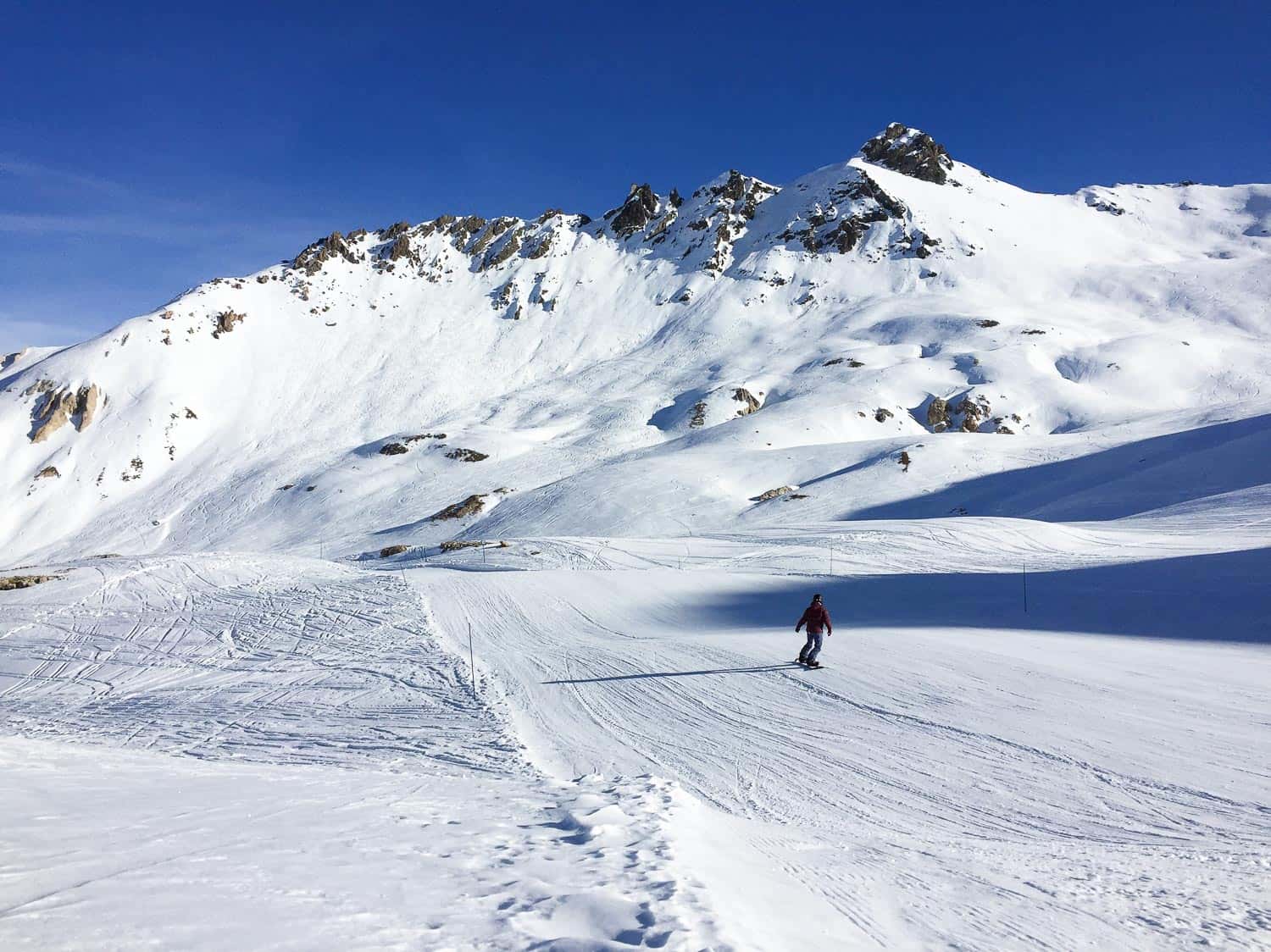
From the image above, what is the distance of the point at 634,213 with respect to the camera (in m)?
119

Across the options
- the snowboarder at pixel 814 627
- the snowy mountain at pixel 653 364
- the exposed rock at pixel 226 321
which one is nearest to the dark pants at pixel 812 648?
the snowboarder at pixel 814 627

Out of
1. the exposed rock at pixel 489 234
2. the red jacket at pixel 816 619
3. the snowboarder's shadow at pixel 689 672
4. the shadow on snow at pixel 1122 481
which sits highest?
the exposed rock at pixel 489 234

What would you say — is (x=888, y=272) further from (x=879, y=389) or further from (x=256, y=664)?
(x=256, y=664)

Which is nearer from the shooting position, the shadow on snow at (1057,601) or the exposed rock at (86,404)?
the shadow on snow at (1057,601)

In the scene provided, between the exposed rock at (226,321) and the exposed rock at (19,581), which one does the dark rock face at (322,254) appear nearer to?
the exposed rock at (226,321)

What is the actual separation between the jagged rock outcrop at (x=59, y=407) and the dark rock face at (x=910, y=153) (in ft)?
379

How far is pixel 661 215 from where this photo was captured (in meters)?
120

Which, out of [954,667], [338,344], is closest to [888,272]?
[338,344]

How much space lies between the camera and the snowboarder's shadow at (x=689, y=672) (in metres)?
13.2

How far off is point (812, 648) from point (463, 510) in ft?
121

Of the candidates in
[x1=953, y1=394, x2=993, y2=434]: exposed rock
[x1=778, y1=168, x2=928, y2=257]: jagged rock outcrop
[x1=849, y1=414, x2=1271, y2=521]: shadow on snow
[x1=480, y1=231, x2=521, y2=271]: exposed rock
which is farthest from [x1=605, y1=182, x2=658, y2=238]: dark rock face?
[x1=849, y1=414, x2=1271, y2=521]: shadow on snow

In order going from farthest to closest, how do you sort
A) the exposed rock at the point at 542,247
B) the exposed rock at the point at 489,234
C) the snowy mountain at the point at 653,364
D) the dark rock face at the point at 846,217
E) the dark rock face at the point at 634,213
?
1. the dark rock face at the point at 634,213
2. the exposed rock at the point at 489,234
3. the exposed rock at the point at 542,247
4. the dark rock face at the point at 846,217
5. the snowy mountain at the point at 653,364

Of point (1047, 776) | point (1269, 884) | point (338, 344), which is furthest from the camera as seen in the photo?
point (338, 344)

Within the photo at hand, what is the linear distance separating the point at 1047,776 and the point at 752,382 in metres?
64.7
